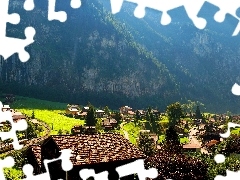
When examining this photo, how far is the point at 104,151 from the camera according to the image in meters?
29.0

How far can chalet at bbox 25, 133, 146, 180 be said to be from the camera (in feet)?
86.7

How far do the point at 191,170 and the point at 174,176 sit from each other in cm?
153

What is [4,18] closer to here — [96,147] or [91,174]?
[91,174]

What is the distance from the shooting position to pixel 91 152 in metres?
28.2

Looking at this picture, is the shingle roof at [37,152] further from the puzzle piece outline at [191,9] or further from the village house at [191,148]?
the village house at [191,148]

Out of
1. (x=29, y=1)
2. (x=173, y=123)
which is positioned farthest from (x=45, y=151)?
(x=173, y=123)

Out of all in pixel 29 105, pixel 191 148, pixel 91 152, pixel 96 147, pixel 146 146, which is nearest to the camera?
pixel 91 152

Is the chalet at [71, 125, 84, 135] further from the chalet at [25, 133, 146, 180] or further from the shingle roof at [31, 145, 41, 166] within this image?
the chalet at [25, 133, 146, 180]

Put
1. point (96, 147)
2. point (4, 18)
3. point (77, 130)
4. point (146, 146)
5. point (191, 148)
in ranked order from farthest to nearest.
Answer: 1. point (77, 130)
2. point (191, 148)
3. point (146, 146)
4. point (96, 147)
5. point (4, 18)

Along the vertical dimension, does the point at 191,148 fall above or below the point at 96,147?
below

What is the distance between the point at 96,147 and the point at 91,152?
982 millimetres

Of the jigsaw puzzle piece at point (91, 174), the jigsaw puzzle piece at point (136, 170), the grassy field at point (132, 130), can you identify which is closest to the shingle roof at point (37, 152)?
the jigsaw puzzle piece at point (136, 170)

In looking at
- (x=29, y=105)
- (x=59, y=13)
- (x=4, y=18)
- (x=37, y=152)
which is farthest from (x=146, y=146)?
(x=29, y=105)

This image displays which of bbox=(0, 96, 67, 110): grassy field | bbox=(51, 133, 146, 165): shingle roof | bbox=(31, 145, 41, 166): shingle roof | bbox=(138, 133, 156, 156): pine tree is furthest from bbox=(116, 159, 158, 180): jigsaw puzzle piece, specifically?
bbox=(0, 96, 67, 110): grassy field
